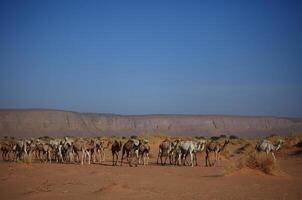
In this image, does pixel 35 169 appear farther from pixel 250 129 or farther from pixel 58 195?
pixel 250 129

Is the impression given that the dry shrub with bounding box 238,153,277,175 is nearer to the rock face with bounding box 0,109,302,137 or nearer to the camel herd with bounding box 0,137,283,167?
the camel herd with bounding box 0,137,283,167

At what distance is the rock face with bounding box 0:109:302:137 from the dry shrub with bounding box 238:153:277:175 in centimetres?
7927

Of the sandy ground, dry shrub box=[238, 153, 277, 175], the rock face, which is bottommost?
the sandy ground

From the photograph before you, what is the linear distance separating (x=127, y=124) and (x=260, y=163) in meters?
107

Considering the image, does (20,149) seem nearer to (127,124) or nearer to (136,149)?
(136,149)

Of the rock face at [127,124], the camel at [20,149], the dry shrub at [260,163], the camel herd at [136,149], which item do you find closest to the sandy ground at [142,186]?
the dry shrub at [260,163]

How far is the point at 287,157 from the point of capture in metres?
32.8

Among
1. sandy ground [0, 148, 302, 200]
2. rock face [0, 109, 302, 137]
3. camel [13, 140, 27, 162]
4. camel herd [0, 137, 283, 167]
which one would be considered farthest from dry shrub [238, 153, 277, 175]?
rock face [0, 109, 302, 137]

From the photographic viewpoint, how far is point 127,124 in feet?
411

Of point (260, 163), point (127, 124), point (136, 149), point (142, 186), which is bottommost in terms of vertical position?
point (142, 186)

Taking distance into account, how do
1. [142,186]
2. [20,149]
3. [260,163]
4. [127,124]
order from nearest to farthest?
1. [142,186]
2. [260,163]
3. [20,149]
4. [127,124]

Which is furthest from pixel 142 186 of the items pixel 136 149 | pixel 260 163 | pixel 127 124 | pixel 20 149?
pixel 127 124

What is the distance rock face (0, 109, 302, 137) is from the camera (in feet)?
330

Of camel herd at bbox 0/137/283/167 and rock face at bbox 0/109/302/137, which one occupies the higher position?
rock face at bbox 0/109/302/137
